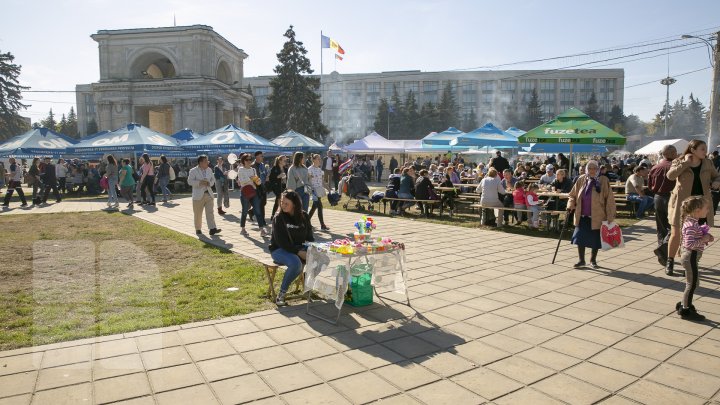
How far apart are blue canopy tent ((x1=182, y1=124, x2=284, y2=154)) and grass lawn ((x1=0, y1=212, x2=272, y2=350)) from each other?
1043 cm

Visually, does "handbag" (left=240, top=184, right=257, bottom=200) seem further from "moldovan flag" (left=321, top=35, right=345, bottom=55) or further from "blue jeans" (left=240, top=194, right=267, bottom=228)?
"moldovan flag" (left=321, top=35, right=345, bottom=55)

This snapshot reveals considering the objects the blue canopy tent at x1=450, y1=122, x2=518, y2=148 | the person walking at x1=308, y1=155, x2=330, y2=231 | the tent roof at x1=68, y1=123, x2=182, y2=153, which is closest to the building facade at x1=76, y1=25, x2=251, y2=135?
the tent roof at x1=68, y1=123, x2=182, y2=153

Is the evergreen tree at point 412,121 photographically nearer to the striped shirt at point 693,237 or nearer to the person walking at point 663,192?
the person walking at point 663,192

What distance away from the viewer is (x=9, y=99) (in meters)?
61.0

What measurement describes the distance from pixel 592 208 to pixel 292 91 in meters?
45.2

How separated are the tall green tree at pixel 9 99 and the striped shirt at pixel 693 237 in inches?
2833

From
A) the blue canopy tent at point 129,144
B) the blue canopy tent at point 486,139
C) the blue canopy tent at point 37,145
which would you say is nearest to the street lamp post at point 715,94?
the blue canopy tent at point 486,139

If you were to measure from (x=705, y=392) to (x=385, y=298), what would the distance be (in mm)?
3389

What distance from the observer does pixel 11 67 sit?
200 ft

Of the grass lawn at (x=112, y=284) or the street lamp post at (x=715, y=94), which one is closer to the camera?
the grass lawn at (x=112, y=284)

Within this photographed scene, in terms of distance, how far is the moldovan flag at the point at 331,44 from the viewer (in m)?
51.7

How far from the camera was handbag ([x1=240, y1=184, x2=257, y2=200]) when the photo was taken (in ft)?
36.1

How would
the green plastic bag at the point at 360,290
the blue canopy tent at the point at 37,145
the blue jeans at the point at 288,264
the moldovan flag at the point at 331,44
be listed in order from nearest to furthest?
1. the green plastic bag at the point at 360,290
2. the blue jeans at the point at 288,264
3. the blue canopy tent at the point at 37,145
4. the moldovan flag at the point at 331,44

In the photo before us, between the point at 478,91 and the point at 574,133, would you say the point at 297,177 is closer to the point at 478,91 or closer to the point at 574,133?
the point at 574,133
